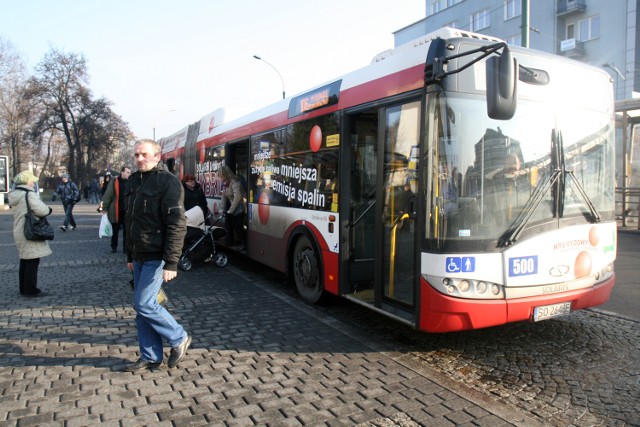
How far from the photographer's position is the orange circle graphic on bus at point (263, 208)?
317 inches

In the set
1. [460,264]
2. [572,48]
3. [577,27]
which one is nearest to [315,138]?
[460,264]

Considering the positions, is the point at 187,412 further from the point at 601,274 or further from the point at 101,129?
the point at 101,129

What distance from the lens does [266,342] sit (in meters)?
5.14

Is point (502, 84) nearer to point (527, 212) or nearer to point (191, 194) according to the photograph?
point (527, 212)

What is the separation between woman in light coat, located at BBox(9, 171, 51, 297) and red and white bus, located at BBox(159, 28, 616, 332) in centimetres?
400

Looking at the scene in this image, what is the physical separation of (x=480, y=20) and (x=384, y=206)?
3771cm

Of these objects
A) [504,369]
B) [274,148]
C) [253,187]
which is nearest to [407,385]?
[504,369]

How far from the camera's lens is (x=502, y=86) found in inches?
154

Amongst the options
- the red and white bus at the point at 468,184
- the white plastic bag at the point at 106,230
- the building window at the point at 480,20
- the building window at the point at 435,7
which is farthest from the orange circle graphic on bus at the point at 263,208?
the building window at the point at 435,7

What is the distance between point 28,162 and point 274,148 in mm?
52819

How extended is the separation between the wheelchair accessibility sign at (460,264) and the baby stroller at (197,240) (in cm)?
588

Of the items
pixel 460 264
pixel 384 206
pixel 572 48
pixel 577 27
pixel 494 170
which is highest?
pixel 577 27

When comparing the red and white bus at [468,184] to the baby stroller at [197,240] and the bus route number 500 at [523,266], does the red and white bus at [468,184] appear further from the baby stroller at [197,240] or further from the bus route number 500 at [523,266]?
the baby stroller at [197,240]

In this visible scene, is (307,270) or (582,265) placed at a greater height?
(582,265)
